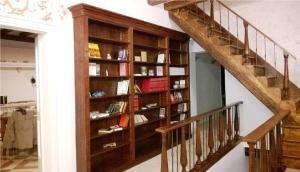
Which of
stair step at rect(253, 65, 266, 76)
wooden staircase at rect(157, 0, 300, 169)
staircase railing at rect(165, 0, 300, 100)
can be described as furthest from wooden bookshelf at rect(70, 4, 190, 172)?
stair step at rect(253, 65, 266, 76)

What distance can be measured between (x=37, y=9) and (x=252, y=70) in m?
3.32

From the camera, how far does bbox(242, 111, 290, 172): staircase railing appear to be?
2291 millimetres

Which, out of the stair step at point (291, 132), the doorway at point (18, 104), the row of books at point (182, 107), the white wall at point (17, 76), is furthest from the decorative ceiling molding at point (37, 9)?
the white wall at point (17, 76)

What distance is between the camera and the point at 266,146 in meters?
2.79

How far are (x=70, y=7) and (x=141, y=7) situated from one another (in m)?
1.43

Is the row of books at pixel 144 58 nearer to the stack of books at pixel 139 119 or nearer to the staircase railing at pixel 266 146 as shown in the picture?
the stack of books at pixel 139 119

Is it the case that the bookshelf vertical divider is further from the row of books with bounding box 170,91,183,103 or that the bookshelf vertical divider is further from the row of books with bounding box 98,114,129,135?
the row of books with bounding box 170,91,183,103

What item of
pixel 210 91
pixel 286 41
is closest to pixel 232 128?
Result: pixel 286 41

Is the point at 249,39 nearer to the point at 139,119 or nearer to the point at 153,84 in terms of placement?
the point at 153,84

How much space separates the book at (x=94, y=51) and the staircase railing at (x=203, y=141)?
1.45m

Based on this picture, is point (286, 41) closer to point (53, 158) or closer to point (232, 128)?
point (232, 128)

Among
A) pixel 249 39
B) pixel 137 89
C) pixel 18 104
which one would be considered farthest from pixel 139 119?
pixel 18 104

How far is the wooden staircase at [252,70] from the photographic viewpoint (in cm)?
379

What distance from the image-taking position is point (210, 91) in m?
7.63
